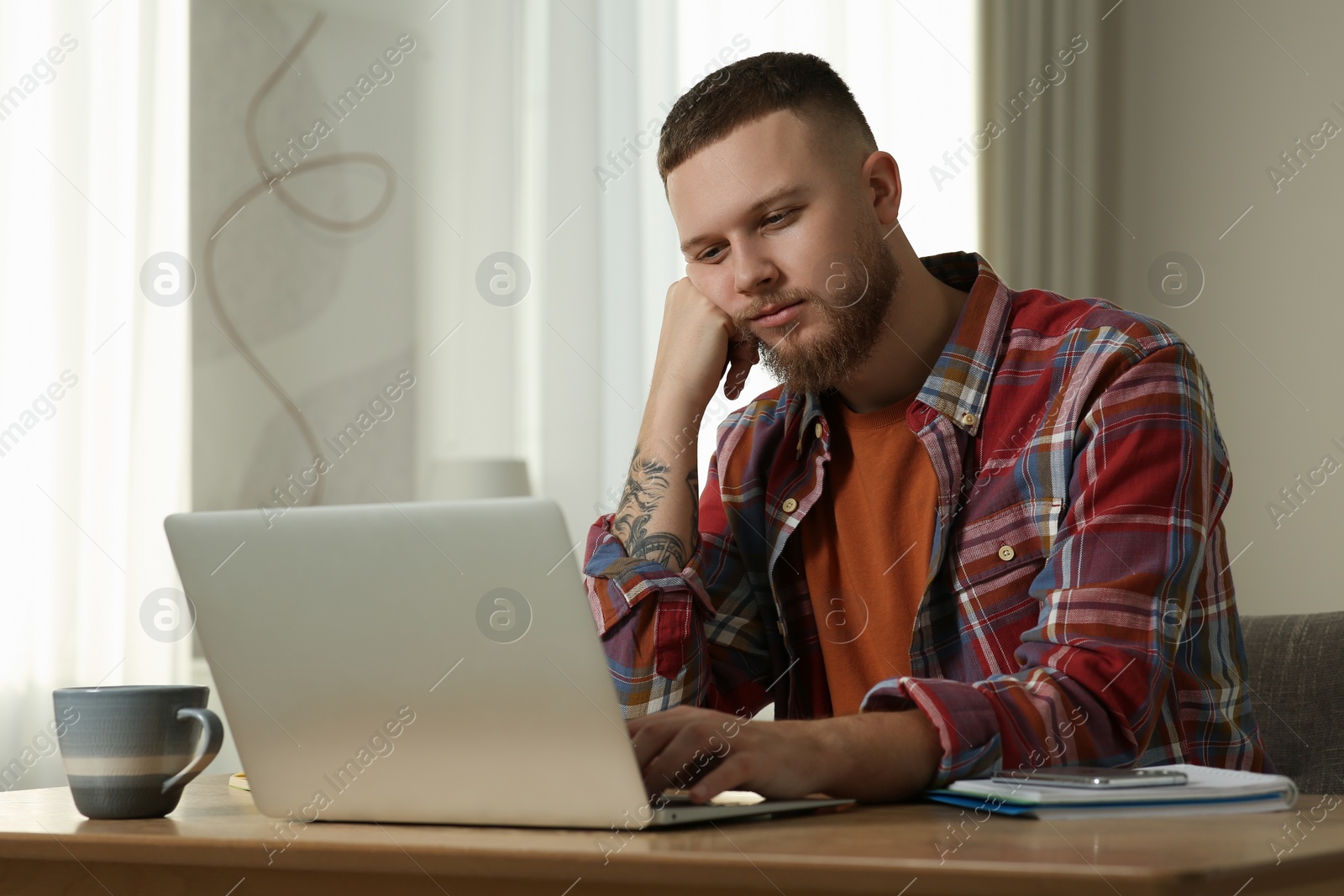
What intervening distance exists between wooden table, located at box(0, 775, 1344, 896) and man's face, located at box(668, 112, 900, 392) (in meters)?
0.69

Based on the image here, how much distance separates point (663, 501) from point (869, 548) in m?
0.24

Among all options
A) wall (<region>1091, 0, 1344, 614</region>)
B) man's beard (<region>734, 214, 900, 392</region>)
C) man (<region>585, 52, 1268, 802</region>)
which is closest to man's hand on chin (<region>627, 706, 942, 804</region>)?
man (<region>585, 52, 1268, 802</region>)

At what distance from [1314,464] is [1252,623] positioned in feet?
5.31

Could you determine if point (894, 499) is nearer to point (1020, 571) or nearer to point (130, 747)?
point (1020, 571)

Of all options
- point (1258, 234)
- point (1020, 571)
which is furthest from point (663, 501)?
point (1258, 234)

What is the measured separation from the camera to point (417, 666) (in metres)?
0.73

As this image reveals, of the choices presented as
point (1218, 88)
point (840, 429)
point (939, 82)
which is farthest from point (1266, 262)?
point (840, 429)

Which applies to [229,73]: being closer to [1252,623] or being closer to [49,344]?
[49,344]

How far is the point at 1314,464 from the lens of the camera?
2.94m

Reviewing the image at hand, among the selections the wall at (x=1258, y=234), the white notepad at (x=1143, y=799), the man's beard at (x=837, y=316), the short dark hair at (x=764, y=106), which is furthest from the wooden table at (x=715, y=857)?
the wall at (x=1258, y=234)

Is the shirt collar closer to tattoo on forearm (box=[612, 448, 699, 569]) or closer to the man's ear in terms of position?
the man's ear

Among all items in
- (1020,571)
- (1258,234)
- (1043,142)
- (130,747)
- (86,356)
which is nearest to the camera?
(130,747)

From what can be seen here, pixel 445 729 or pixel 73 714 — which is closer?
pixel 445 729

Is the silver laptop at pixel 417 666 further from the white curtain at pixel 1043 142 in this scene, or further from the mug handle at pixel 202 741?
the white curtain at pixel 1043 142
